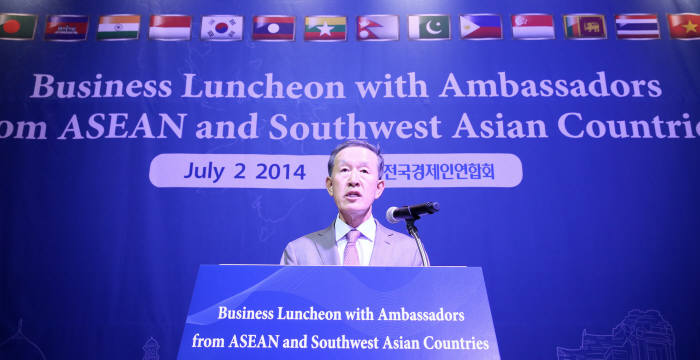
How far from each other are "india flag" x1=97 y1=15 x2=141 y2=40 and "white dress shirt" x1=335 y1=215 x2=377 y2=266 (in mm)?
2035

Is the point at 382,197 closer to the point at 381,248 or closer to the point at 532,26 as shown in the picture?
the point at 381,248

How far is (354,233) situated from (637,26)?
2.43 meters

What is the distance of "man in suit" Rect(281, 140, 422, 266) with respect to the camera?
1.72m

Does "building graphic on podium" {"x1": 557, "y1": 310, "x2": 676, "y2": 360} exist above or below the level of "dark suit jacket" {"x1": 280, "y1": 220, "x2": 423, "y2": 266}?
below

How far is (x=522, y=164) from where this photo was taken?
271 centimetres

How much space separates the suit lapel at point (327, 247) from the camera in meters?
1.73

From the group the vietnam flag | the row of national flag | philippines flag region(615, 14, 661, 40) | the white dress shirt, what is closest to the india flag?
the row of national flag

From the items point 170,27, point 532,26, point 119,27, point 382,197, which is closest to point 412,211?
point 382,197

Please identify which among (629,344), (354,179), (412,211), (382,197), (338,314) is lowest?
(338,314)

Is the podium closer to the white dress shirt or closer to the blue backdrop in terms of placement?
the white dress shirt

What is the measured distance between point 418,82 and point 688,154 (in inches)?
Result: 62.5

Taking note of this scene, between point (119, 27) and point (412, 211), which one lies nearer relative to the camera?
point (412, 211)

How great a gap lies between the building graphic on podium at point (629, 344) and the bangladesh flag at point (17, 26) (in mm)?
3596

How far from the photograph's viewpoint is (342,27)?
3016 mm
